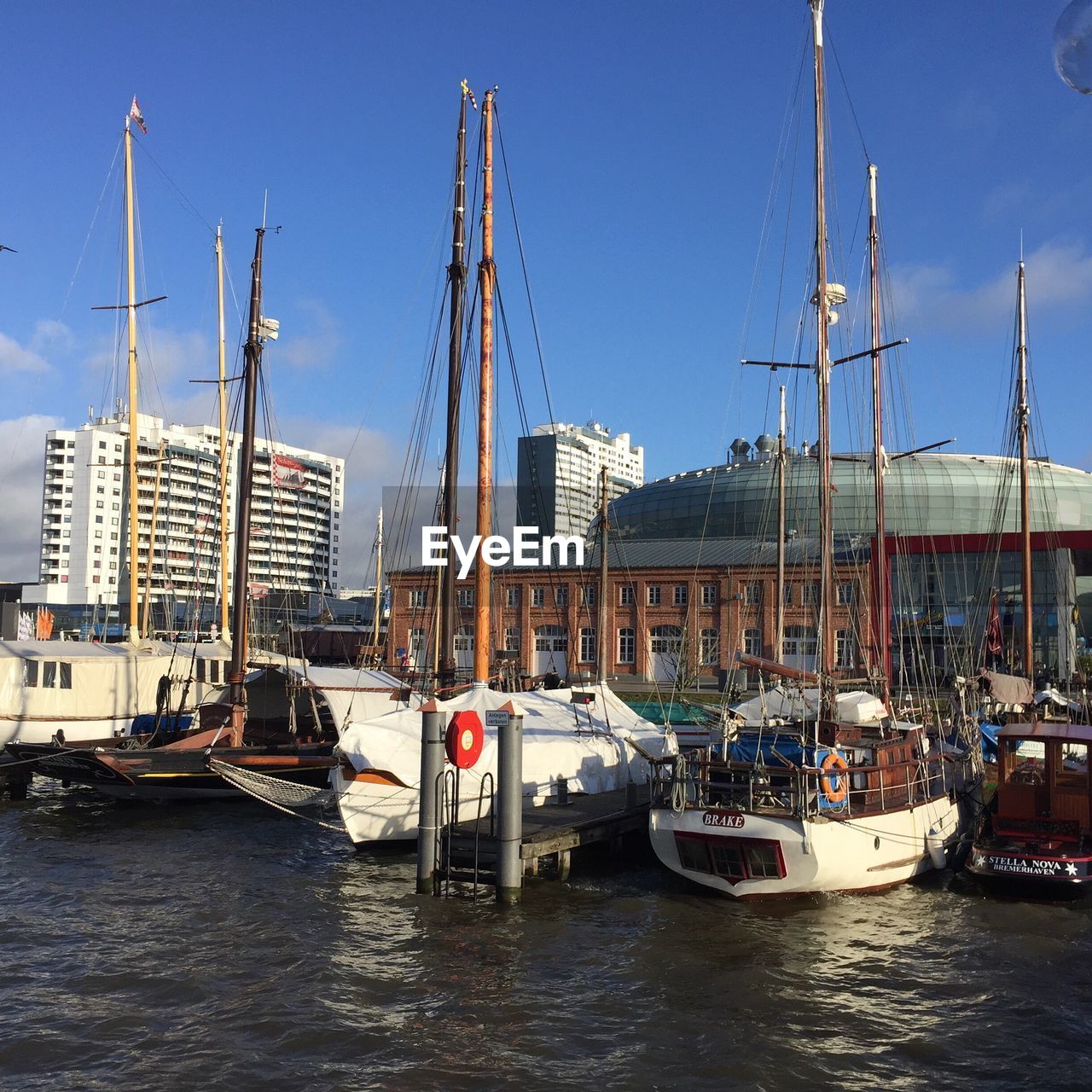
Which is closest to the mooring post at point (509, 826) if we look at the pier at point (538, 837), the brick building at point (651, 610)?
the pier at point (538, 837)

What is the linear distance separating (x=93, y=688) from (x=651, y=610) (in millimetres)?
Result: 47783

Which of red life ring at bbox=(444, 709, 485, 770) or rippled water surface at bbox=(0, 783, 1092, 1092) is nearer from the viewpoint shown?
rippled water surface at bbox=(0, 783, 1092, 1092)

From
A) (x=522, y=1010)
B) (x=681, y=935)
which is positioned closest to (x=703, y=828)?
(x=681, y=935)

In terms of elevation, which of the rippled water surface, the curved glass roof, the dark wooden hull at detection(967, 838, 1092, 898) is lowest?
the rippled water surface

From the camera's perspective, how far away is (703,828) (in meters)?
19.5

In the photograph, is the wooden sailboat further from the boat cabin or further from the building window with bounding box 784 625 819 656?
the building window with bounding box 784 625 819 656

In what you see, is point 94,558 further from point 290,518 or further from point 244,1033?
point 244,1033

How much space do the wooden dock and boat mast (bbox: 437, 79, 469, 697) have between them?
5.41m

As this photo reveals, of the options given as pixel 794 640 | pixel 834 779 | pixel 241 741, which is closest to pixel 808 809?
pixel 834 779

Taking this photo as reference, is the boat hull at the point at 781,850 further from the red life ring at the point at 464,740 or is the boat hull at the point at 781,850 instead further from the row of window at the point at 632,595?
the row of window at the point at 632,595

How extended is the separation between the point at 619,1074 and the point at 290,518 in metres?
192

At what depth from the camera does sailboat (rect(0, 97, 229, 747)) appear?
3388cm

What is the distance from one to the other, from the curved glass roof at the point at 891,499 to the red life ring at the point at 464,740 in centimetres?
5550

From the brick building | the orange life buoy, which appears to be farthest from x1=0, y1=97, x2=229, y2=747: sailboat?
the brick building
